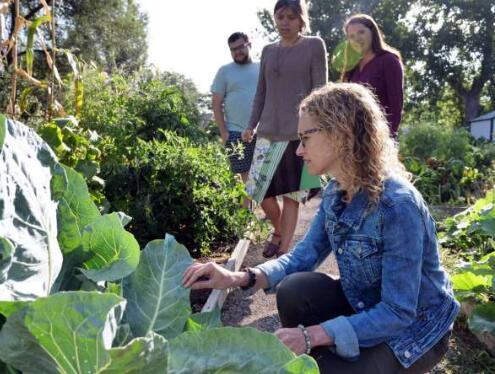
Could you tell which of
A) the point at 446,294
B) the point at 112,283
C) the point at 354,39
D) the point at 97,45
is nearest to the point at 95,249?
the point at 112,283

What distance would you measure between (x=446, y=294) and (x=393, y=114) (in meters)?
2.23

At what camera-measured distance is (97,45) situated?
20.3m

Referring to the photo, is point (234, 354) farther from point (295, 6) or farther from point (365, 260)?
point (295, 6)

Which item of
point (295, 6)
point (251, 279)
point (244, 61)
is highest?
point (295, 6)

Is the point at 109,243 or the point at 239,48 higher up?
the point at 239,48

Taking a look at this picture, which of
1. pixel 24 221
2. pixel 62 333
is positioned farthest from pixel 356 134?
pixel 62 333

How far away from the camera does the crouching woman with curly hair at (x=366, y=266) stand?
1.71 m

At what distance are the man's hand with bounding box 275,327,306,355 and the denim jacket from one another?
0.32 ft

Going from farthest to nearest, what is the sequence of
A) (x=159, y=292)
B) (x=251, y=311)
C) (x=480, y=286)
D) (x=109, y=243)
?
(x=251, y=311) < (x=480, y=286) < (x=159, y=292) < (x=109, y=243)

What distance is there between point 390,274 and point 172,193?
2445 mm

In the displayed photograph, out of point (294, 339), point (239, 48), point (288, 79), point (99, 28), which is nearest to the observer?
point (294, 339)

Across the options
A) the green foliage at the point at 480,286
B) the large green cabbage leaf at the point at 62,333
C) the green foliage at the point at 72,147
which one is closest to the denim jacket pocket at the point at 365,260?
the green foliage at the point at 480,286

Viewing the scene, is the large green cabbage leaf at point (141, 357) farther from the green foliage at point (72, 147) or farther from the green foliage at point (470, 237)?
the green foliage at point (470, 237)

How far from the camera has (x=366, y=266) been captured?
6.10 feet
